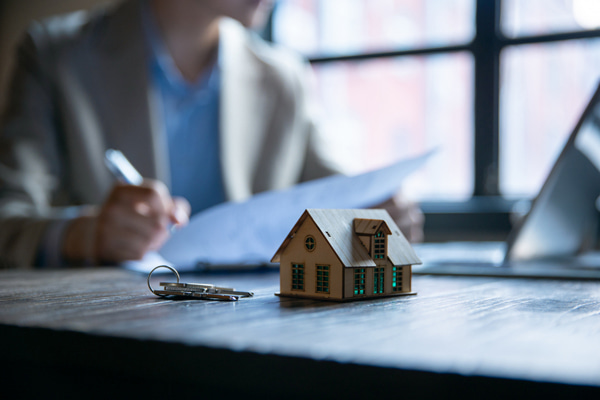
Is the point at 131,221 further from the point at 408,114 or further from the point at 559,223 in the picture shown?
the point at 408,114

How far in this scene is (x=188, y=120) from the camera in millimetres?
1516

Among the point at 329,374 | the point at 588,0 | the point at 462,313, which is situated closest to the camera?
the point at 329,374

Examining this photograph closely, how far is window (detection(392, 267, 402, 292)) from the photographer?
0.46 metres

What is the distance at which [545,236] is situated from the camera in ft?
2.63

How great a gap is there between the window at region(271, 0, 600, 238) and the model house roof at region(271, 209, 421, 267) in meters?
1.31

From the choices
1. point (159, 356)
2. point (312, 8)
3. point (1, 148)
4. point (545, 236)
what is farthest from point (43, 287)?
point (312, 8)

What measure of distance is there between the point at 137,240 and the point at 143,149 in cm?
50

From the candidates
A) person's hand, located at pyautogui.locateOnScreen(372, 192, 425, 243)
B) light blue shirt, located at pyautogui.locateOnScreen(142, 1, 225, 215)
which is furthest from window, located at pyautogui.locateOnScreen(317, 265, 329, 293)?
light blue shirt, located at pyautogui.locateOnScreen(142, 1, 225, 215)

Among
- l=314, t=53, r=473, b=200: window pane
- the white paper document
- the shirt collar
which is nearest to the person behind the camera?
the white paper document

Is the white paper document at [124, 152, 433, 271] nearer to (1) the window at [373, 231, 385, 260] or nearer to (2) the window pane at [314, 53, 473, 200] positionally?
(1) the window at [373, 231, 385, 260]

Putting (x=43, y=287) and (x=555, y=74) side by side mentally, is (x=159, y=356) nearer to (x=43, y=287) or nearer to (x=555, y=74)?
(x=43, y=287)

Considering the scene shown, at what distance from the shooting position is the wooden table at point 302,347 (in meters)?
0.22

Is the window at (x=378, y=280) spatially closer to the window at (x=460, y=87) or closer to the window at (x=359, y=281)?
the window at (x=359, y=281)

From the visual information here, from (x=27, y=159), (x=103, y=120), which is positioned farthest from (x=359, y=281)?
(x=103, y=120)
